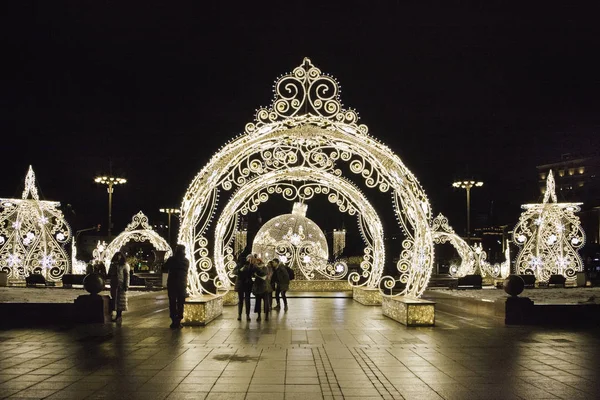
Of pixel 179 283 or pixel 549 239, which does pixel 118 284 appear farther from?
pixel 549 239

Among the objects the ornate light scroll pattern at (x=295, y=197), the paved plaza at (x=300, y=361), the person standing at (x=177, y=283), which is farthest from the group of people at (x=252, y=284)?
the ornate light scroll pattern at (x=295, y=197)

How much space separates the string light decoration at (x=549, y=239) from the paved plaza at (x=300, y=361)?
17180mm

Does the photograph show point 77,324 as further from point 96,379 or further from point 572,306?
point 572,306

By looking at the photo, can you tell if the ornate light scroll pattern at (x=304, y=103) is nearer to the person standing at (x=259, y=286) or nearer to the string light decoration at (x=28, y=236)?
the person standing at (x=259, y=286)

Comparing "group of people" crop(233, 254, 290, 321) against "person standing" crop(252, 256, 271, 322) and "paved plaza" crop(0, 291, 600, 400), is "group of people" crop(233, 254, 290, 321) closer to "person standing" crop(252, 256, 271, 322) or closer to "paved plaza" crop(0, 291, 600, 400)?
"person standing" crop(252, 256, 271, 322)

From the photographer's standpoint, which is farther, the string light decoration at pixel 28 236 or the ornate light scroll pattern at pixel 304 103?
the string light decoration at pixel 28 236

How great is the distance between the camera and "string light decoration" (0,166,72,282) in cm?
2798

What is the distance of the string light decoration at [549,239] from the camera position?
29.9 m

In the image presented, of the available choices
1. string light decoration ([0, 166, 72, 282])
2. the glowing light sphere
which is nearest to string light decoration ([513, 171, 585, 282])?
the glowing light sphere

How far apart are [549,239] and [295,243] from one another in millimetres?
11524

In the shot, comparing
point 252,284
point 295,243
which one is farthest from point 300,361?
point 295,243

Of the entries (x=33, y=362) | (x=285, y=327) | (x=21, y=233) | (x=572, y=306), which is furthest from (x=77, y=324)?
(x=21, y=233)

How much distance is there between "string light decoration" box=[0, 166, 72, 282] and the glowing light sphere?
8526 mm

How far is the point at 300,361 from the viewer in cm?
884
